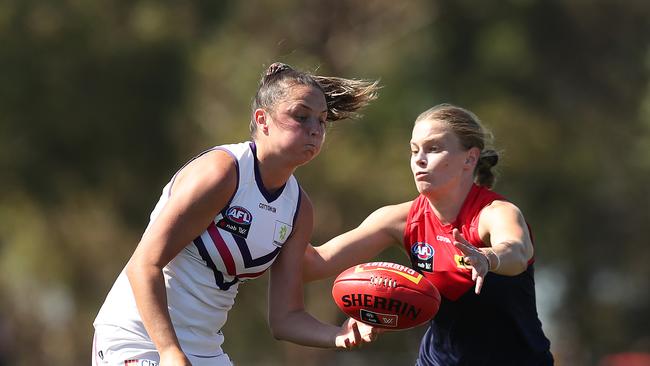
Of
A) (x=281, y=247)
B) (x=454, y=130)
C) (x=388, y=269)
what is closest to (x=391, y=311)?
(x=388, y=269)

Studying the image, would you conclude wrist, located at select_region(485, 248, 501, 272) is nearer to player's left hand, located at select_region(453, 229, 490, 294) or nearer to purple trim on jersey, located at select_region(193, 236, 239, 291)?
player's left hand, located at select_region(453, 229, 490, 294)

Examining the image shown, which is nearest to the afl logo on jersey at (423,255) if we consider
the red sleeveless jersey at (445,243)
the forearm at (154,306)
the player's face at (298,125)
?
the red sleeveless jersey at (445,243)

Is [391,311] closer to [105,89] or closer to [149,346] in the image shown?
[149,346]

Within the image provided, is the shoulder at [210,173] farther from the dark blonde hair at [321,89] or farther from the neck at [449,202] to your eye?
the neck at [449,202]

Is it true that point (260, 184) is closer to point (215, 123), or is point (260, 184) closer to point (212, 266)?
point (212, 266)

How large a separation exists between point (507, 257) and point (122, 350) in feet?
5.29

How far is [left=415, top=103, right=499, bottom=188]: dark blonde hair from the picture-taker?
5.12m

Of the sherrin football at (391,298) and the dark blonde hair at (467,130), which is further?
the dark blonde hair at (467,130)

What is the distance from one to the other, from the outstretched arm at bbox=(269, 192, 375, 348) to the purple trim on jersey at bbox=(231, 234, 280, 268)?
159mm

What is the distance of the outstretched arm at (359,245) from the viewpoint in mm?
5340

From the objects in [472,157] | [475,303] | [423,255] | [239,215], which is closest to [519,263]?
[475,303]

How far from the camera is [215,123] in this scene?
15.4 meters

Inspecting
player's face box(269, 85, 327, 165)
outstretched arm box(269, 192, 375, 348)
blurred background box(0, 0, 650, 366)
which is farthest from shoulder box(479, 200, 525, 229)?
blurred background box(0, 0, 650, 366)

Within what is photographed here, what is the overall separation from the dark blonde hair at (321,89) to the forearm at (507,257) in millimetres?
997
